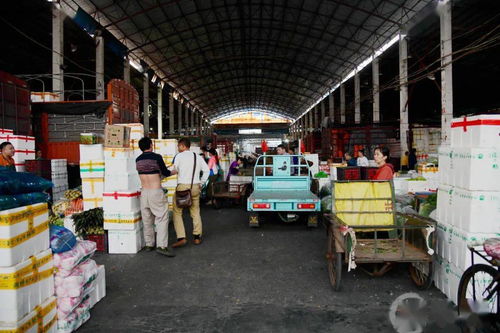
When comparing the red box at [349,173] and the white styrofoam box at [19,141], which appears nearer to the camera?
the red box at [349,173]

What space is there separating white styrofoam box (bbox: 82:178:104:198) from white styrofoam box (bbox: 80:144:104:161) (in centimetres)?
43

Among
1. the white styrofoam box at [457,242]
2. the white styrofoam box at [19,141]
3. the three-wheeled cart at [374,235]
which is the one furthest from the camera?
the white styrofoam box at [19,141]

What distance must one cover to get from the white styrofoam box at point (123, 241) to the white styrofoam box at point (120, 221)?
84 mm

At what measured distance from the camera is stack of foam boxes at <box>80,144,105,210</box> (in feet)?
23.1

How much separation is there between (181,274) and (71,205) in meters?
3.71

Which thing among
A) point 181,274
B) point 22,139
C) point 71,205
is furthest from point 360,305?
point 22,139

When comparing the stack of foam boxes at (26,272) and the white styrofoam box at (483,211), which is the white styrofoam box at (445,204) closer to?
the white styrofoam box at (483,211)

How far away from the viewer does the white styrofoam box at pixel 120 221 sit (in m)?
6.37

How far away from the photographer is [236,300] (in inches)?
172

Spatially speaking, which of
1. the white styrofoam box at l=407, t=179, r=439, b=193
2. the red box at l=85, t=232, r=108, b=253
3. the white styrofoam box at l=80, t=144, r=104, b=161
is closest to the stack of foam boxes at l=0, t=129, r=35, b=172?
the white styrofoam box at l=80, t=144, r=104, b=161

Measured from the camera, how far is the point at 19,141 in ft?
34.5

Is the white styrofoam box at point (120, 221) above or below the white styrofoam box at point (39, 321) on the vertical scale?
above

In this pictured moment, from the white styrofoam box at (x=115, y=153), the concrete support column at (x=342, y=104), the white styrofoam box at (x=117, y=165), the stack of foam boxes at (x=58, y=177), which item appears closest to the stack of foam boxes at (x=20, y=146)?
the stack of foam boxes at (x=58, y=177)

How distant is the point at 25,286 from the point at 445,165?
478 centimetres
